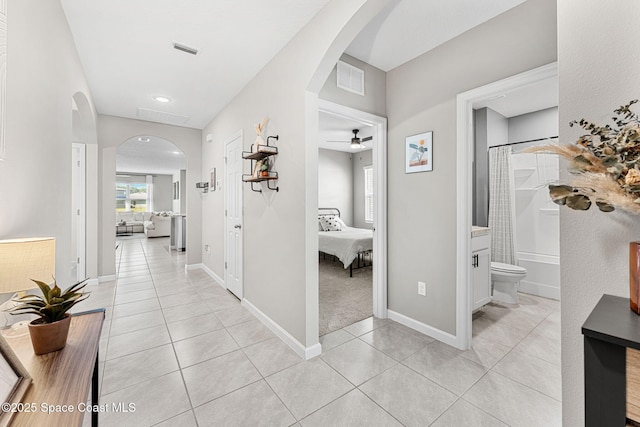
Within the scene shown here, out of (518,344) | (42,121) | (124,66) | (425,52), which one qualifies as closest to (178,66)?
(124,66)

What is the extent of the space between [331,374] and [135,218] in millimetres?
12291

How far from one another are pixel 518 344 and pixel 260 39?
136 inches

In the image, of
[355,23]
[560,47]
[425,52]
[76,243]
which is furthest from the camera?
[76,243]

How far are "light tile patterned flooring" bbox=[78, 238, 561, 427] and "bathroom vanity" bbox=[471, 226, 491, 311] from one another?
242 mm

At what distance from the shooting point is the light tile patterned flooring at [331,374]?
154 cm

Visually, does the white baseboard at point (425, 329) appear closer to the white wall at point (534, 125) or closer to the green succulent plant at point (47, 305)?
the green succulent plant at point (47, 305)

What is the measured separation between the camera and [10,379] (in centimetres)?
73

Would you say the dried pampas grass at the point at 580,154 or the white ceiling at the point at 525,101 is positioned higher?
the white ceiling at the point at 525,101

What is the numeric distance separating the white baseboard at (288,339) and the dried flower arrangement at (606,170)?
1925 millimetres

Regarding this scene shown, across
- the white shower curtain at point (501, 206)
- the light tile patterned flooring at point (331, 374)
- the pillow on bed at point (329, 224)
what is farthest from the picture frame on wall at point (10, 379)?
the pillow on bed at point (329, 224)

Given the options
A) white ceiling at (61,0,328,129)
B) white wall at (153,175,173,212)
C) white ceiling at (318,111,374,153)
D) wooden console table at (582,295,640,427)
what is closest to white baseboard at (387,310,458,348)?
wooden console table at (582,295,640,427)

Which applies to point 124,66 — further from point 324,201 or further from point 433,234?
point 324,201

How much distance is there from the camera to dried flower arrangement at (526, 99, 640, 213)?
2.15 ft

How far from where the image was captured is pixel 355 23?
67.9 inches
